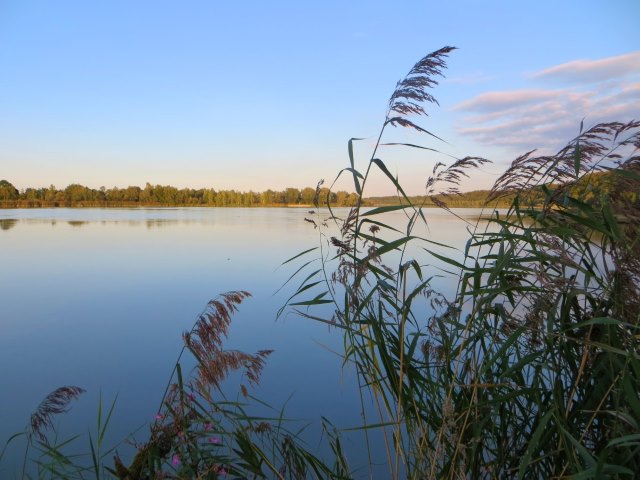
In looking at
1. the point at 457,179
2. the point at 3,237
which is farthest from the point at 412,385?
the point at 3,237

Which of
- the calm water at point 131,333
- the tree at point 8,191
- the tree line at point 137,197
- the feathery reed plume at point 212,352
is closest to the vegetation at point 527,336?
the feathery reed plume at point 212,352

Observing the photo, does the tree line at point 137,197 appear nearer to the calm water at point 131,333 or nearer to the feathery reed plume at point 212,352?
the calm water at point 131,333

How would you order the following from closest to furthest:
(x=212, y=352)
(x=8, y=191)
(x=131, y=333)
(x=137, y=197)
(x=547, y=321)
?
(x=547, y=321) → (x=212, y=352) → (x=131, y=333) → (x=8, y=191) → (x=137, y=197)

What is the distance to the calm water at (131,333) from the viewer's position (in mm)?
3029

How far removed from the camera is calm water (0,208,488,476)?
9.94ft

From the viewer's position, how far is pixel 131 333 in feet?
14.3

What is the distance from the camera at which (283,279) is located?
6.63m

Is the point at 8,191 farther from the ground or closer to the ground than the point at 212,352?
farther from the ground

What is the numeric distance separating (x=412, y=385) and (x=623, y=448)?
1.85 ft

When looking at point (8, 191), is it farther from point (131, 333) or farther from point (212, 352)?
point (212, 352)

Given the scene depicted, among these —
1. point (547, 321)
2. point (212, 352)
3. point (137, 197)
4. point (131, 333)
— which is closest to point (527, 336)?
point (547, 321)

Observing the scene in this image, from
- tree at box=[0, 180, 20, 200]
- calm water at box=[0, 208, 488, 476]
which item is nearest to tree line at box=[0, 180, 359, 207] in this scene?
tree at box=[0, 180, 20, 200]

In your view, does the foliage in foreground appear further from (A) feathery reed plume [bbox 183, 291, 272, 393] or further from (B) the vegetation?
(A) feathery reed plume [bbox 183, 291, 272, 393]

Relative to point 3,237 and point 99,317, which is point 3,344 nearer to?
point 99,317
